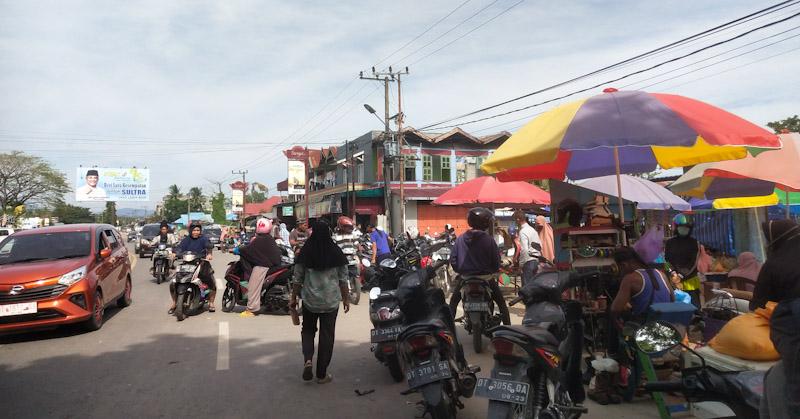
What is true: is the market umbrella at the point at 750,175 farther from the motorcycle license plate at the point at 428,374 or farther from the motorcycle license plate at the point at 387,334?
the motorcycle license plate at the point at 428,374

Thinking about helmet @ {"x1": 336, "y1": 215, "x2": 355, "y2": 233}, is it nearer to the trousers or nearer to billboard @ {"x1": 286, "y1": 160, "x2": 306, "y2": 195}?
the trousers

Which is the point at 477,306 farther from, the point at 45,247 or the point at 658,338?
the point at 45,247

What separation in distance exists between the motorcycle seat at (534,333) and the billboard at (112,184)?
56362 millimetres

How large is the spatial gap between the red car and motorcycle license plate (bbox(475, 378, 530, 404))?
646 cm

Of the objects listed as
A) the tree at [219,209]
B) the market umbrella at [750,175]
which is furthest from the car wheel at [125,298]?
the tree at [219,209]

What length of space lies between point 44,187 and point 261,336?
190ft

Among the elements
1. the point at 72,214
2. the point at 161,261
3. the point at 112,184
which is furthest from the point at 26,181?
the point at 161,261

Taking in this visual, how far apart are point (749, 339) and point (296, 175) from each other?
37.0 meters

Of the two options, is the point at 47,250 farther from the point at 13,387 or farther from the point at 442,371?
the point at 442,371

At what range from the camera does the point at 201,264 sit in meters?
9.43

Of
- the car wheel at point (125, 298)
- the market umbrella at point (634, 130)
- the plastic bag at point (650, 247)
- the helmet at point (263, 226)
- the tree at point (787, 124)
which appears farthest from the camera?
the tree at point (787, 124)

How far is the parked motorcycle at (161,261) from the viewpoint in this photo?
14562 millimetres

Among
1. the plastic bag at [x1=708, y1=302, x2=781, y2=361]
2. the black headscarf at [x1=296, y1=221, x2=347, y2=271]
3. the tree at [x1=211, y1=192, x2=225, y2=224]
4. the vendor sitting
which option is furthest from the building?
the tree at [x1=211, y1=192, x2=225, y2=224]

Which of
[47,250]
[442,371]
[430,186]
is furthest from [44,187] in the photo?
[442,371]
